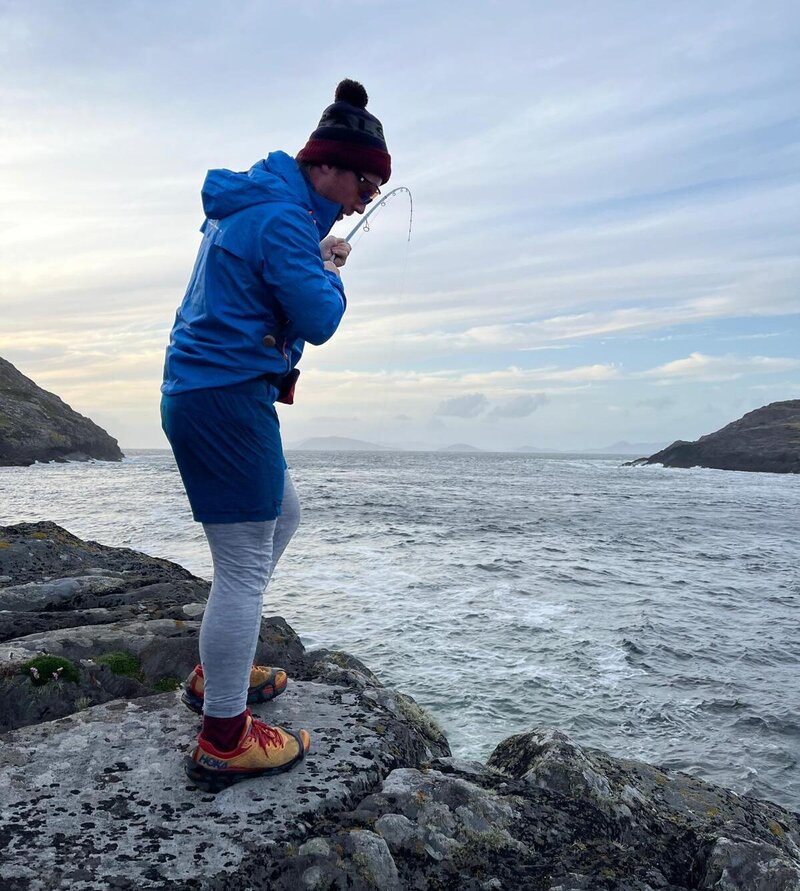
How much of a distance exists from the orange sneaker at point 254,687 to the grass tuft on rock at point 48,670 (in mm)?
711

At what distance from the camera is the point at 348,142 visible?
10.1 ft

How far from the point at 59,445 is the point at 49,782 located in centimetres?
8719

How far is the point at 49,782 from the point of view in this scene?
3029mm

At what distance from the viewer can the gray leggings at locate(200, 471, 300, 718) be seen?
10.2 feet

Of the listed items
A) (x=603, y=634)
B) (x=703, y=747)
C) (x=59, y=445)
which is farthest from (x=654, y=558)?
(x=59, y=445)

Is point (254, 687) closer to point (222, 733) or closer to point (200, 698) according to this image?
point (200, 698)

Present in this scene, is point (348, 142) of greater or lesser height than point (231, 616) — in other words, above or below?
above

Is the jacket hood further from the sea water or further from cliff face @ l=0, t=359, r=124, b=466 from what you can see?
cliff face @ l=0, t=359, r=124, b=466

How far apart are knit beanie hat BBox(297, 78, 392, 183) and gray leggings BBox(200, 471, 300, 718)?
5.70ft

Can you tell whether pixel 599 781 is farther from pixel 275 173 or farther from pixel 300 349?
pixel 275 173

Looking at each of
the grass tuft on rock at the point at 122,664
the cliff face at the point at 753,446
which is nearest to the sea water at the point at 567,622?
the grass tuft on rock at the point at 122,664

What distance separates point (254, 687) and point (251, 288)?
7.72ft

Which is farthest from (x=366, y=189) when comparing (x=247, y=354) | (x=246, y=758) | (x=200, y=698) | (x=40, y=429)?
(x=40, y=429)

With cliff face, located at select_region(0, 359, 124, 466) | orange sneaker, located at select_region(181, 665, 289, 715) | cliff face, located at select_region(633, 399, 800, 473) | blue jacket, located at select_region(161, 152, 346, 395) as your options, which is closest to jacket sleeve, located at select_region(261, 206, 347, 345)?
blue jacket, located at select_region(161, 152, 346, 395)
